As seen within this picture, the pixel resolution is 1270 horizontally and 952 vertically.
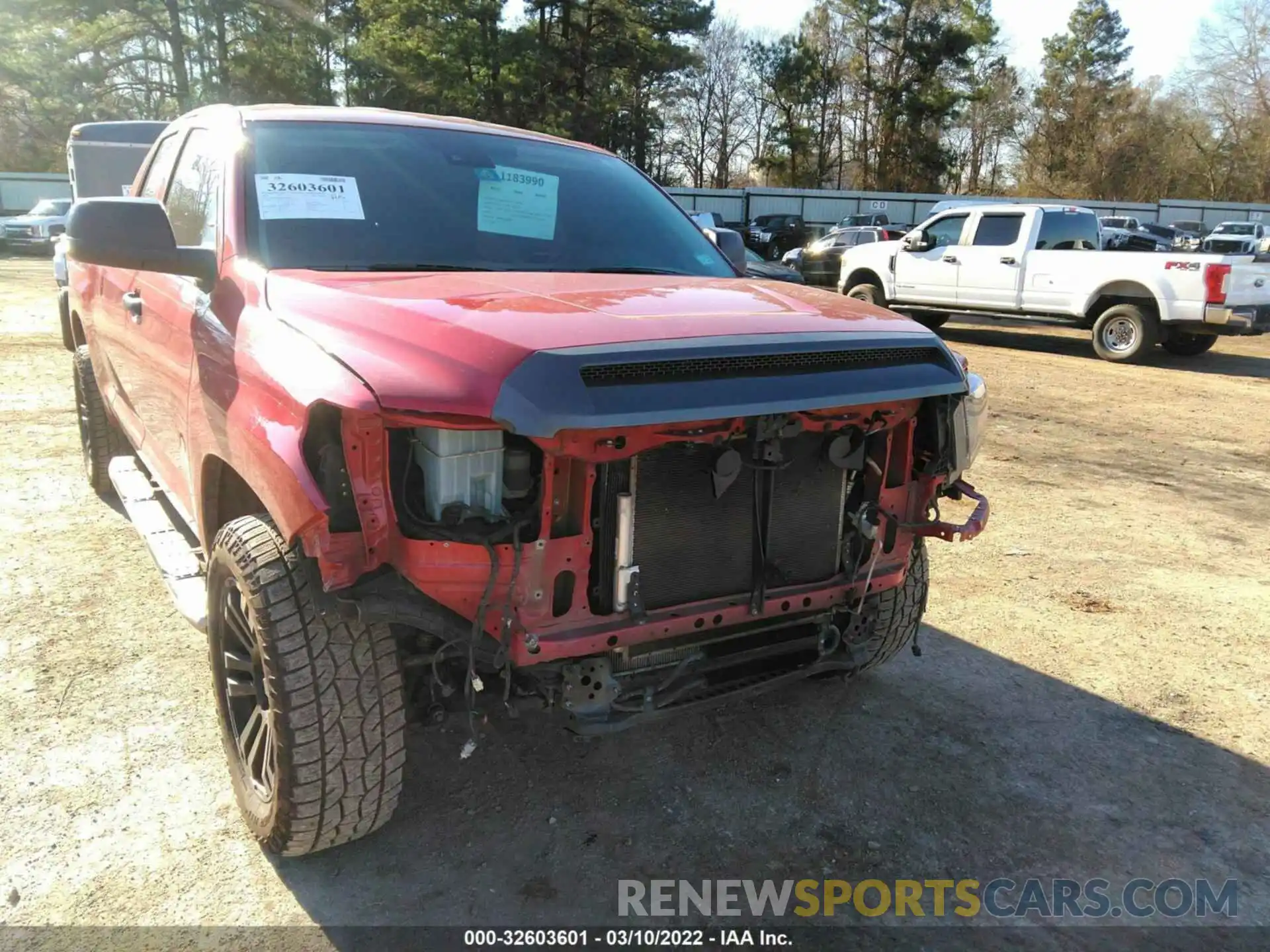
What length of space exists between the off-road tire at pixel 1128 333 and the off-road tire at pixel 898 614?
33.6 ft

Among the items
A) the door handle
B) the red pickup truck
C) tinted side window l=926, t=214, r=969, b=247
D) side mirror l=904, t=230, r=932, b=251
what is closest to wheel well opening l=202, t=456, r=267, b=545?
the red pickup truck

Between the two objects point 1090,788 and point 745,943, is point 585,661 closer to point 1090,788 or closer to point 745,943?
point 745,943

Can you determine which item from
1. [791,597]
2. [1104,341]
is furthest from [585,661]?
[1104,341]

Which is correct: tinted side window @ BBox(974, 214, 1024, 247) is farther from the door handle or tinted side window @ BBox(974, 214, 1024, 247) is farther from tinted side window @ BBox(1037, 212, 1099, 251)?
the door handle

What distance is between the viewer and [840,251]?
62.7ft

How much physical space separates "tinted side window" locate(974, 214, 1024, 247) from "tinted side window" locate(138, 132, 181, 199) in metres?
11.5

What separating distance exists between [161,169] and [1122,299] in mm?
11693

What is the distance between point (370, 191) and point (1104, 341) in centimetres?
1180

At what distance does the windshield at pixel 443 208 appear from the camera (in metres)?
2.94

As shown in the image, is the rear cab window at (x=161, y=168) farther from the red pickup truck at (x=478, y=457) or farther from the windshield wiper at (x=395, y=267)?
the windshield wiper at (x=395, y=267)

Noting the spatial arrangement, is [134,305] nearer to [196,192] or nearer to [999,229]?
[196,192]

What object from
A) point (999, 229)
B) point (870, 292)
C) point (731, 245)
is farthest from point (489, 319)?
point (870, 292)

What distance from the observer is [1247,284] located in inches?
436

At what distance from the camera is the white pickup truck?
36.6 feet
